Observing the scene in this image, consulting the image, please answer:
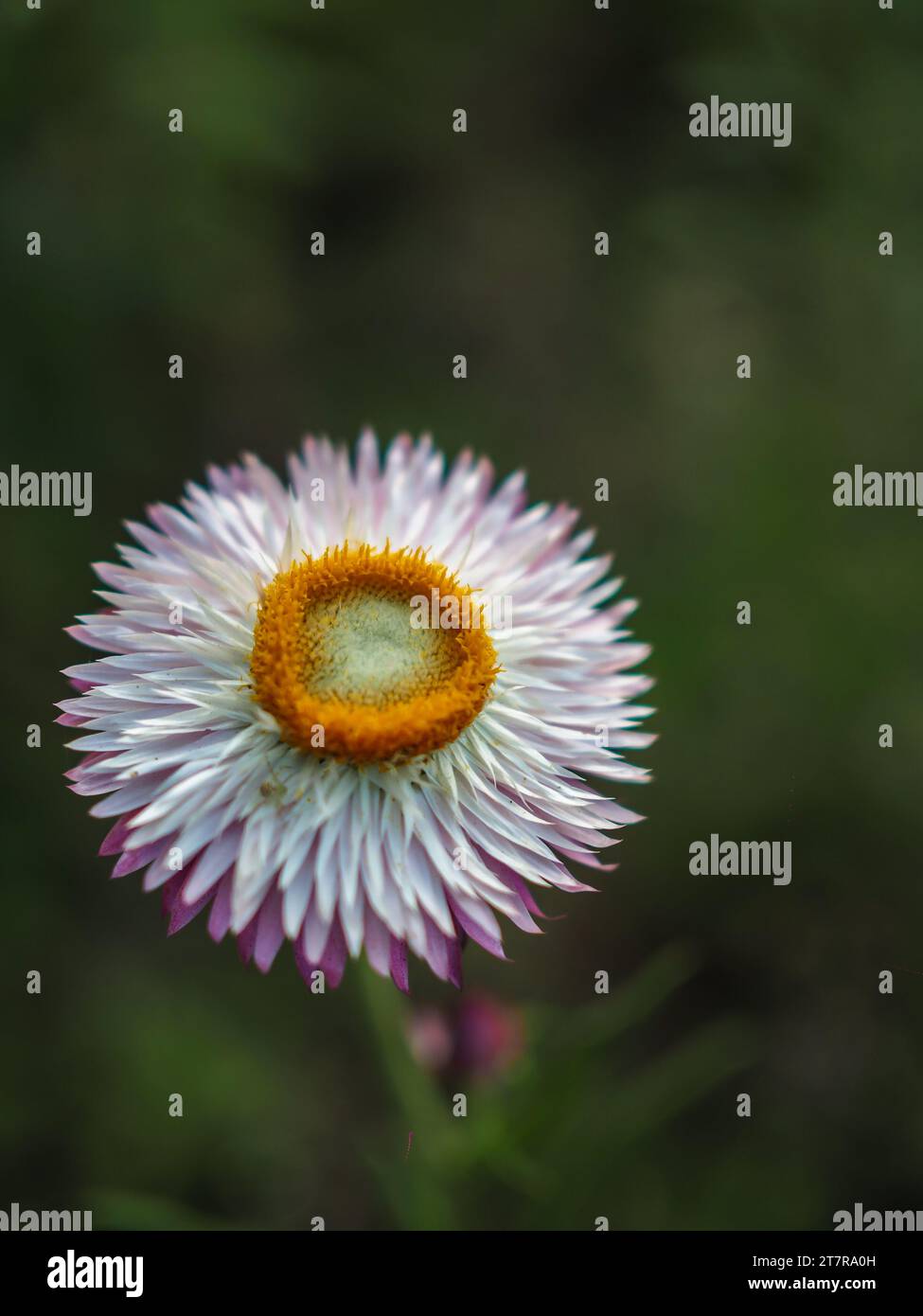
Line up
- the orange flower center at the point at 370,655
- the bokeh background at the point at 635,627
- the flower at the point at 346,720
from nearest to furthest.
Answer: the flower at the point at 346,720 → the orange flower center at the point at 370,655 → the bokeh background at the point at 635,627

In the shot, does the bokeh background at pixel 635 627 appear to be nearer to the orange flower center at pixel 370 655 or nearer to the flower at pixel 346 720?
the flower at pixel 346 720

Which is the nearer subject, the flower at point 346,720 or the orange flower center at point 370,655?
the flower at point 346,720

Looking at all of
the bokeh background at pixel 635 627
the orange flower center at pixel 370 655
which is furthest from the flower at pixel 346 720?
the bokeh background at pixel 635 627

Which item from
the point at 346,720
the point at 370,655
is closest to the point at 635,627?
the point at 370,655

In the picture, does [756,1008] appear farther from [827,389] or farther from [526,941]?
[827,389]

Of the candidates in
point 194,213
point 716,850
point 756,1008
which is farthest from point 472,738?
point 194,213

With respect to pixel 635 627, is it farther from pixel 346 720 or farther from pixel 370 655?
pixel 346 720
